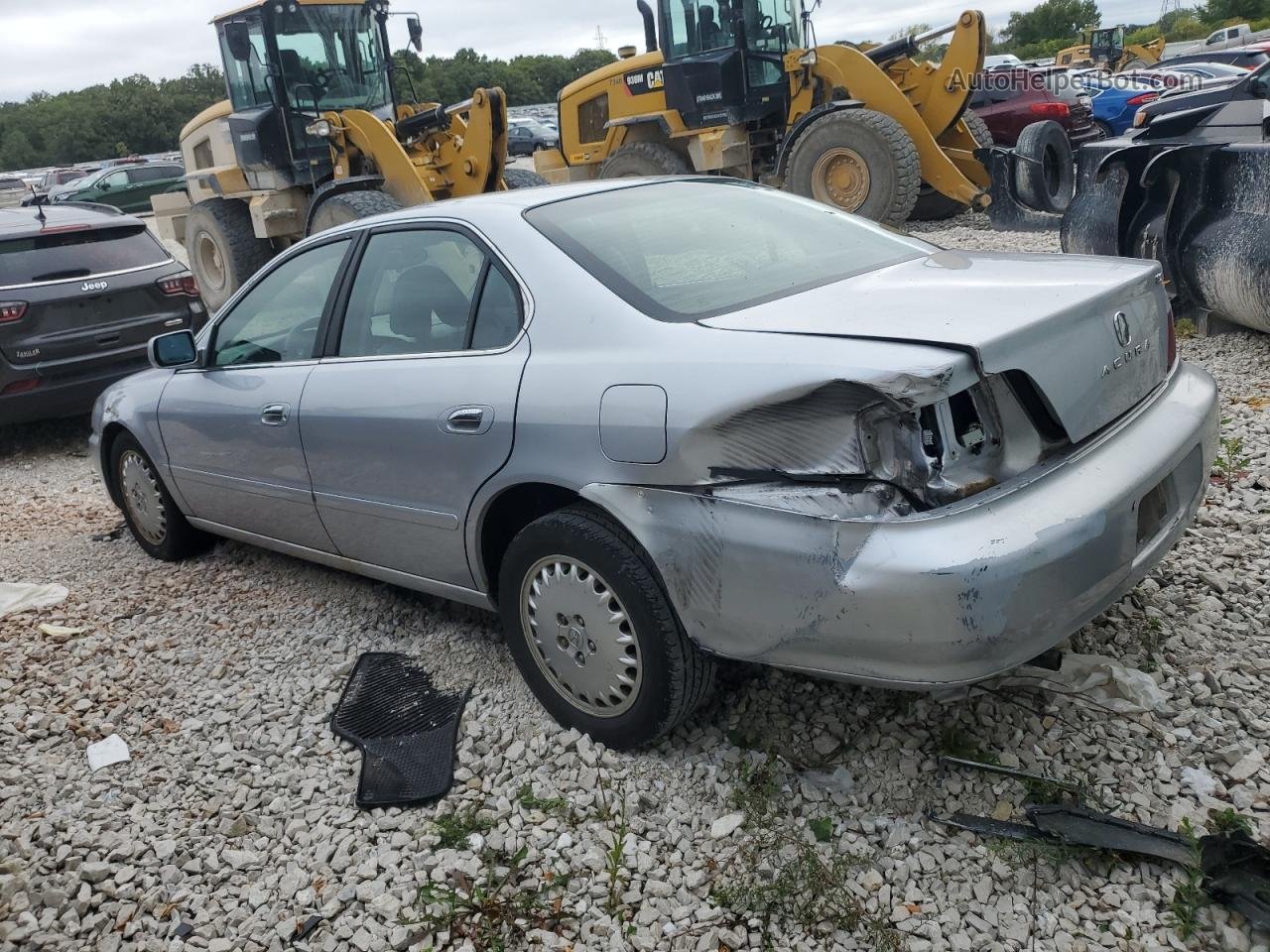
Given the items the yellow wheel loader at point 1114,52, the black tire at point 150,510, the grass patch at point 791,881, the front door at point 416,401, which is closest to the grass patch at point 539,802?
the grass patch at point 791,881

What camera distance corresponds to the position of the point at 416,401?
329 cm

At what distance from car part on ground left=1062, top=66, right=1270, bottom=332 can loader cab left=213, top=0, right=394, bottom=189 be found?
Answer: 8031 millimetres

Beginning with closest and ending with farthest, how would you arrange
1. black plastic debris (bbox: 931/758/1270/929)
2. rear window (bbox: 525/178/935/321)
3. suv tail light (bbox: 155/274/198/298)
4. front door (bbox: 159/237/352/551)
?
1. black plastic debris (bbox: 931/758/1270/929)
2. rear window (bbox: 525/178/935/321)
3. front door (bbox: 159/237/352/551)
4. suv tail light (bbox: 155/274/198/298)

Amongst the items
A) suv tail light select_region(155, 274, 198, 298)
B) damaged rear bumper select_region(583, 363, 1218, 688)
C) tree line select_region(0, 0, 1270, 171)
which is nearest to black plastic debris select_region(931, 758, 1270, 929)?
damaged rear bumper select_region(583, 363, 1218, 688)

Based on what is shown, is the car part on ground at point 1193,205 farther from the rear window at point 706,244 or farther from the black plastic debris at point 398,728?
the black plastic debris at point 398,728

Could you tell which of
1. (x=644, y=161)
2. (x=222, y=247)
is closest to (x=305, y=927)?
(x=222, y=247)

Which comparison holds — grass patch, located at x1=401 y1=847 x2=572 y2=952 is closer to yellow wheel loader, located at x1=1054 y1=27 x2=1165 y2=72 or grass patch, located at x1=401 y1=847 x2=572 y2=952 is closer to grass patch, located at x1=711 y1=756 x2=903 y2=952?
grass patch, located at x1=711 y1=756 x2=903 y2=952

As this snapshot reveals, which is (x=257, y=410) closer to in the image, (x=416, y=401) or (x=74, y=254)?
(x=416, y=401)

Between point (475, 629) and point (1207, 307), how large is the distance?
14.9ft

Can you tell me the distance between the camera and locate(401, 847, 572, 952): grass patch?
2.48 meters

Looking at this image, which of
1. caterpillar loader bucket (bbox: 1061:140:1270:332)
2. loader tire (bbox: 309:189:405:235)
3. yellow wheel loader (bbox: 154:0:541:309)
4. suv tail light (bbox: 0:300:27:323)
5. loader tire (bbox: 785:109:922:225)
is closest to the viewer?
caterpillar loader bucket (bbox: 1061:140:1270:332)

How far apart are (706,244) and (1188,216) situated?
3.90 m

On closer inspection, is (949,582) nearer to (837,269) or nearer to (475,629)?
(837,269)

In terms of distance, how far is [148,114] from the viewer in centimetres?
6981
